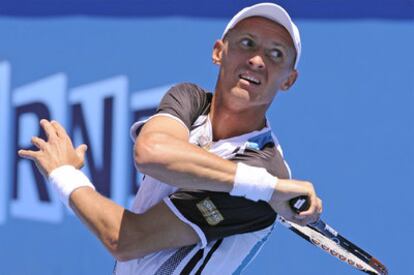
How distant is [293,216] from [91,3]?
3.35 metres

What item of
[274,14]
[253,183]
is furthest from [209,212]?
[274,14]

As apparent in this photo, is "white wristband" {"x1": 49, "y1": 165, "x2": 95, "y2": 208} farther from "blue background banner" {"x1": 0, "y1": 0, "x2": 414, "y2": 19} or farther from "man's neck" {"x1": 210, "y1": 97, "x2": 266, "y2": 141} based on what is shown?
"blue background banner" {"x1": 0, "y1": 0, "x2": 414, "y2": 19}

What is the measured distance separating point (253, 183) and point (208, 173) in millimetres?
149

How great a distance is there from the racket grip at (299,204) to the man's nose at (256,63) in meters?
0.50

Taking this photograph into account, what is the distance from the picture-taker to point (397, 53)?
5648 millimetres

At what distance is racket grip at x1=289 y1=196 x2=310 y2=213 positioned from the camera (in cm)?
281

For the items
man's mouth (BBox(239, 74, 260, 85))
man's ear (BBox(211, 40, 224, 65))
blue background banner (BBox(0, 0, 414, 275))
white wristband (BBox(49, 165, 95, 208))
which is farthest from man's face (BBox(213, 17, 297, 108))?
blue background banner (BBox(0, 0, 414, 275))

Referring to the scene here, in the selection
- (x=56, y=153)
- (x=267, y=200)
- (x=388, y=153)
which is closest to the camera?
(x=267, y=200)

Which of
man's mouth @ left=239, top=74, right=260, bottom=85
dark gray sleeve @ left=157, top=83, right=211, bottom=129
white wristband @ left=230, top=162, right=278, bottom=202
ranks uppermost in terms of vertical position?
man's mouth @ left=239, top=74, right=260, bottom=85

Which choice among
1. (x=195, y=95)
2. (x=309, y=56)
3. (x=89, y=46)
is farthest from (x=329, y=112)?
(x=195, y=95)

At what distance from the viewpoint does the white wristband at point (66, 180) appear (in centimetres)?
290

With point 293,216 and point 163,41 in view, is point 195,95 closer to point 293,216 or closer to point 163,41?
point 293,216

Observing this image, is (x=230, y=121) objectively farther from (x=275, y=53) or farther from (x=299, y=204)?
(x=299, y=204)

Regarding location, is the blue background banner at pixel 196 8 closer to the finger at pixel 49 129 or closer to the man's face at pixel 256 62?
the man's face at pixel 256 62
